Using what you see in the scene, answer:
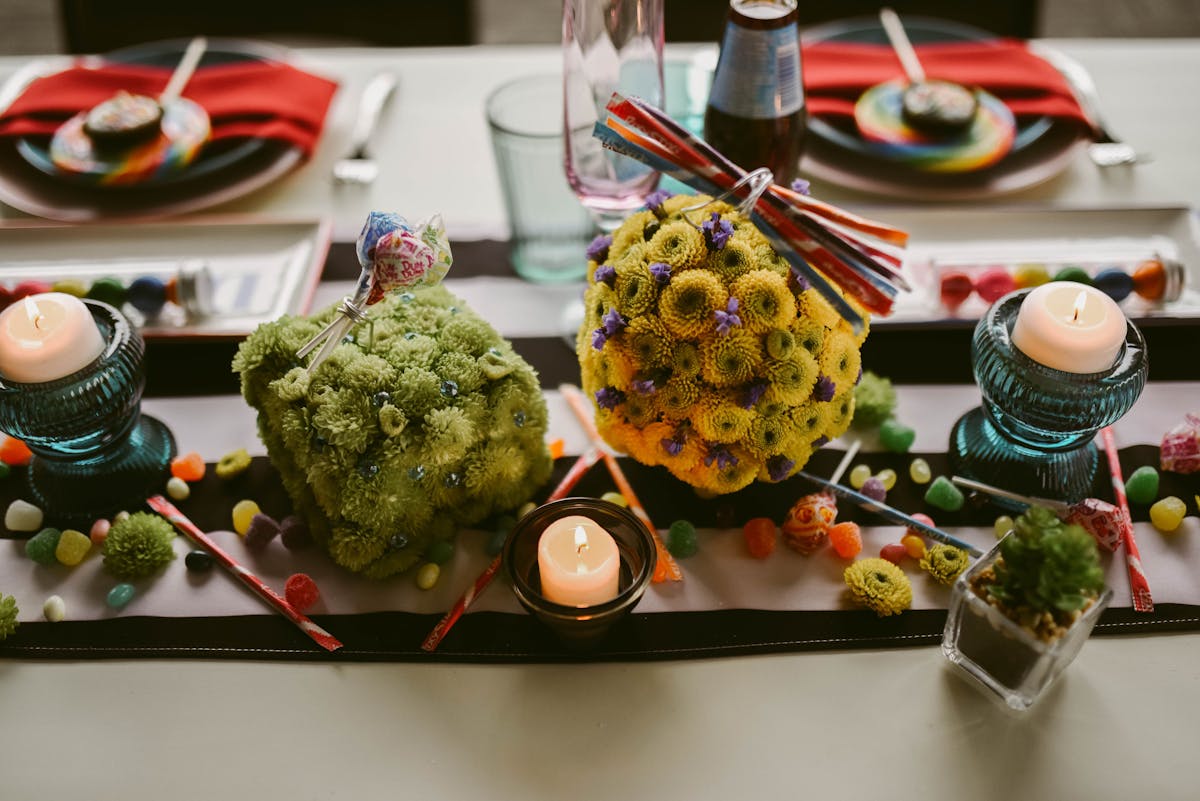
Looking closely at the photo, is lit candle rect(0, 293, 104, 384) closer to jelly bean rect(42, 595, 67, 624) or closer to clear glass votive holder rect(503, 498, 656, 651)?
jelly bean rect(42, 595, 67, 624)

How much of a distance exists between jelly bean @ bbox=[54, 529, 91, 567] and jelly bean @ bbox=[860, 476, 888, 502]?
0.63 meters

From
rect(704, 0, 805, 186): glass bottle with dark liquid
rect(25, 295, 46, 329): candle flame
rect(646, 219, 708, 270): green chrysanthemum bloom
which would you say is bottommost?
rect(25, 295, 46, 329): candle flame

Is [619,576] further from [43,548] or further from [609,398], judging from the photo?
[43,548]

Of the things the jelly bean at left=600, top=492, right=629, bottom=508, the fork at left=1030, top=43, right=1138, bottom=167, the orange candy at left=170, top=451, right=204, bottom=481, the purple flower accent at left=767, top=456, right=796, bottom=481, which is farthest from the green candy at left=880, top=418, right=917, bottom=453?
the orange candy at left=170, top=451, right=204, bottom=481

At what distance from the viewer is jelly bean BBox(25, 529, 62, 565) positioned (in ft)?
2.54

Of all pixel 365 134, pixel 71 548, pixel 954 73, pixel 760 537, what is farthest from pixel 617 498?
pixel 954 73

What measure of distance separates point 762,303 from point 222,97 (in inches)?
30.7

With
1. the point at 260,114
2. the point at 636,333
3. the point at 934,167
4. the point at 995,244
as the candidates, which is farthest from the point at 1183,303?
the point at 260,114

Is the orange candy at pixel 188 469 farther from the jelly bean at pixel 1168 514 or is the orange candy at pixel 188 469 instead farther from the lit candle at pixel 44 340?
the jelly bean at pixel 1168 514

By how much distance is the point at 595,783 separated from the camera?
25.5 inches

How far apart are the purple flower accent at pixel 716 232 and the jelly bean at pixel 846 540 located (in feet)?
0.79

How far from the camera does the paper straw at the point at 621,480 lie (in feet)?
2.53

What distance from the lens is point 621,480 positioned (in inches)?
33.3

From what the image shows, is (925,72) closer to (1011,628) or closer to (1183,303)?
(1183,303)
